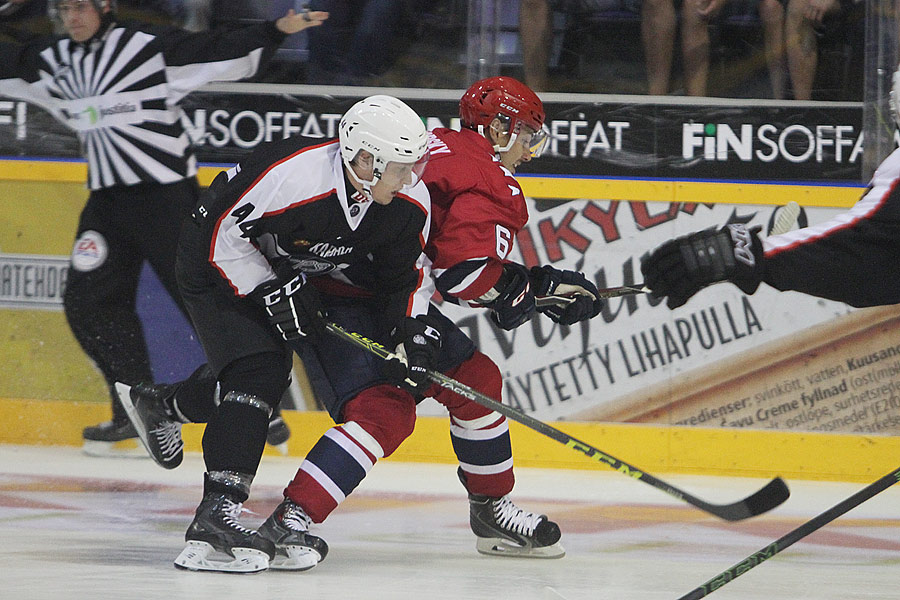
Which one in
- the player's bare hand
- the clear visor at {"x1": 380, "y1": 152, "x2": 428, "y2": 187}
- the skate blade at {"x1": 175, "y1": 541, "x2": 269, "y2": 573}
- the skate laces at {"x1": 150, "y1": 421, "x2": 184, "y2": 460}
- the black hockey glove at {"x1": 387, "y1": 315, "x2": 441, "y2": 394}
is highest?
the player's bare hand

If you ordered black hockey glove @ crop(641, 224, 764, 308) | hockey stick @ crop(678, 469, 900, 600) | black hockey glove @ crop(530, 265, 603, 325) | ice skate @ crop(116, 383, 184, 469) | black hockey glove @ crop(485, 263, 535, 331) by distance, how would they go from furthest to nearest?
ice skate @ crop(116, 383, 184, 469) → black hockey glove @ crop(530, 265, 603, 325) → black hockey glove @ crop(485, 263, 535, 331) → hockey stick @ crop(678, 469, 900, 600) → black hockey glove @ crop(641, 224, 764, 308)

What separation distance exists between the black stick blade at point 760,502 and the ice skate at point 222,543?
3.23 feet

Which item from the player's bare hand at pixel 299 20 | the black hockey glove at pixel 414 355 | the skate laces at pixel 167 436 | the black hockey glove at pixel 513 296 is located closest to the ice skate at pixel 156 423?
the skate laces at pixel 167 436

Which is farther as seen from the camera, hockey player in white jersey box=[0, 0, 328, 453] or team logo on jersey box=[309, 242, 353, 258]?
hockey player in white jersey box=[0, 0, 328, 453]

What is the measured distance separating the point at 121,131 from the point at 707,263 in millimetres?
2638

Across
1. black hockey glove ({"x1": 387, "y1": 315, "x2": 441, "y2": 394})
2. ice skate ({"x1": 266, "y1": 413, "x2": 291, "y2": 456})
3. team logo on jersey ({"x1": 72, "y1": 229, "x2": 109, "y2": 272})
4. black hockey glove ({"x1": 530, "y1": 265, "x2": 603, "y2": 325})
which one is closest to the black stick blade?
black hockey glove ({"x1": 530, "y1": 265, "x2": 603, "y2": 325})

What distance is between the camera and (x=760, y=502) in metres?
2.71

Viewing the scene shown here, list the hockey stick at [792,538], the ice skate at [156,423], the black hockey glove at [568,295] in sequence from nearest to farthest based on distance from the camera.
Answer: the hockey stick at [792,538]
the black hockey glove at [568,295]
the ice skate at [156,423]

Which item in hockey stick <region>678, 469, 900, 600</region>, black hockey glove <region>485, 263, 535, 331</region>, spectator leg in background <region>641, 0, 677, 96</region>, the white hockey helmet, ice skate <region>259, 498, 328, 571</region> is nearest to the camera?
hockey stick <region>678, 469, 900, 600</region>

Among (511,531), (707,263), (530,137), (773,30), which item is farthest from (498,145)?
(773,30)

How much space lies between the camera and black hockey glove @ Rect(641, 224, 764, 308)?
2031 mm

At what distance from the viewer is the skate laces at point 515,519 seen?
3.07m

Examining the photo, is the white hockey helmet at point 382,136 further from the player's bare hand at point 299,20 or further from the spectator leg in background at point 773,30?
the spectator leg in background at point 773,30

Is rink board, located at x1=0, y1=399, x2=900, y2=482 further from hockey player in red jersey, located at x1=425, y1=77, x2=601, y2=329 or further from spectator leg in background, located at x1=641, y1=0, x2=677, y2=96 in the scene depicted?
spectator leg in background, located at x1=641, y1=0, x2=677, y2=96
